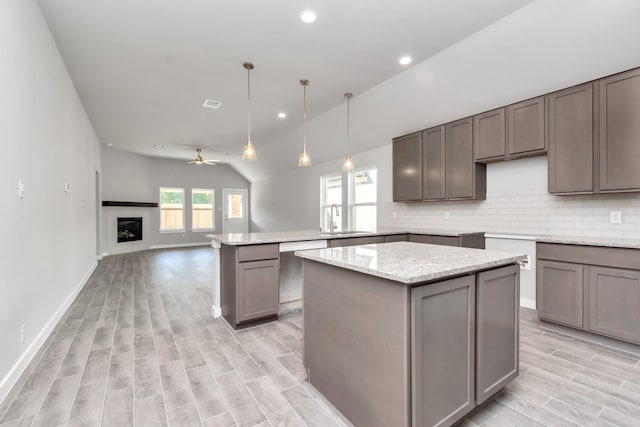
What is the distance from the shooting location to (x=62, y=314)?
11.0 feet

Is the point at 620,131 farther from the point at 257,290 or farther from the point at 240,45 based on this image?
the point at 240,45

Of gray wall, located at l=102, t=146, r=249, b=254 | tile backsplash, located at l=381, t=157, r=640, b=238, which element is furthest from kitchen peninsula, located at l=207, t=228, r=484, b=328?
gray wall, located at l=102, t=146, r=249, b=254

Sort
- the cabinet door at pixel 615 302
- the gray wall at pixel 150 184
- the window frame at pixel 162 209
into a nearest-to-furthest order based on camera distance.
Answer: the cabinet door at pixel 615 302 → the gray wall at pixel 150 184 → the window frame at pixel 162 209

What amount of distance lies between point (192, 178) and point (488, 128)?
30.7ft

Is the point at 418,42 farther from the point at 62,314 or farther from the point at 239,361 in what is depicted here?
the point at 62,314

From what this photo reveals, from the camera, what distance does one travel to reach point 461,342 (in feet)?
4.84

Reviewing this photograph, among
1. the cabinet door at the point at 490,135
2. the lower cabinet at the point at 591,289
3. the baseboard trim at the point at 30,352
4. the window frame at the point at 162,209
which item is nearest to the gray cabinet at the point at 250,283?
the baseboard trim at the point at 30,352

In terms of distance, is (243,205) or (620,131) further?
(243,205)

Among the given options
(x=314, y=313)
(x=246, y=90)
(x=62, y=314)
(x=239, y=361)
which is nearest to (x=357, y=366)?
(x=314, y=313)

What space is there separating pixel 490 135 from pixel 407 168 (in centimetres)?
134

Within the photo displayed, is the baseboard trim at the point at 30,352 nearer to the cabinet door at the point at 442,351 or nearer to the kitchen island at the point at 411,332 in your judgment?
the kitchen island at the point at 411,332

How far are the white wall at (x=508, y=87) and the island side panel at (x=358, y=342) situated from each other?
2834 millimetres

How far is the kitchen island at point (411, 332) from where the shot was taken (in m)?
1.30

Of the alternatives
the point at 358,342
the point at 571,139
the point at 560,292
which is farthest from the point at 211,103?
the point at 560,292
